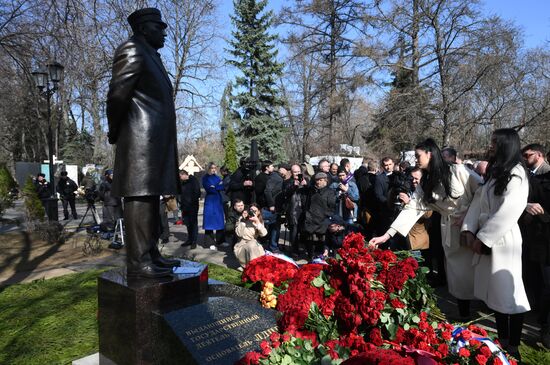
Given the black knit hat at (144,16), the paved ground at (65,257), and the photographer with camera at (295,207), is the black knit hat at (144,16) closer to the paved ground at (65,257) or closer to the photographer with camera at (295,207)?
the paved ground at (65,257)

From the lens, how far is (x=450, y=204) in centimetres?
469

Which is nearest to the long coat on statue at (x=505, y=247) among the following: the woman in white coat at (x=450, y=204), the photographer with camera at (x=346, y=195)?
the woman in white coat at (x=450, y=204)

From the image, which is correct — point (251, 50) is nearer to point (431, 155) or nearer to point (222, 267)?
point (222, 267)

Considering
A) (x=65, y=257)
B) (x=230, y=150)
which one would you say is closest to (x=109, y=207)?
(x=65, y=257)

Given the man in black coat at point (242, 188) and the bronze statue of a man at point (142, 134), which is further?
the man in black coat at point (242, 188)

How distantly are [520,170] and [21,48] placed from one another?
9.35 metres

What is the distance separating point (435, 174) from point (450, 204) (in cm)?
39

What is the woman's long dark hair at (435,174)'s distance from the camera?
→ 15.2ft

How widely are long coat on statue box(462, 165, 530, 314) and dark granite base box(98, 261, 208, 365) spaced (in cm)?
262

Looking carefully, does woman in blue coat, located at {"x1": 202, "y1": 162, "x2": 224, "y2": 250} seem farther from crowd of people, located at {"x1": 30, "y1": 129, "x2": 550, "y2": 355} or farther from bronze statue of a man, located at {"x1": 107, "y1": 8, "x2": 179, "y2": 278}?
bronze statue of a man, located at {"x1": 107, "y1": 8, "x2": 179, "y2": 278}

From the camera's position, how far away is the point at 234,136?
99.8 ft

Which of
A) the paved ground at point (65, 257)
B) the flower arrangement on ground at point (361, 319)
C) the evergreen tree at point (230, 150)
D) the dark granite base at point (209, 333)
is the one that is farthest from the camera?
the evergreen tree at point (230, 150)

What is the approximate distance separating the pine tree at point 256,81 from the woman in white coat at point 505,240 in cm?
2687

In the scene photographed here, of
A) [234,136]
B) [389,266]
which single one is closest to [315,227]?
[389,266]
